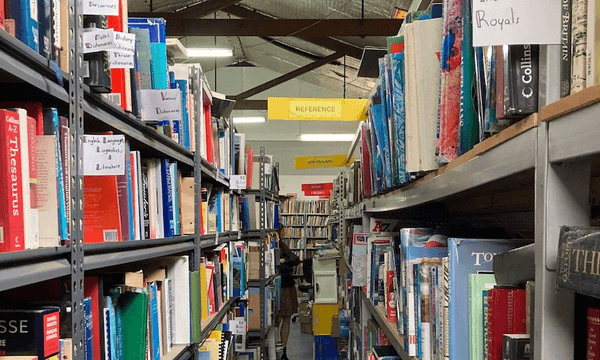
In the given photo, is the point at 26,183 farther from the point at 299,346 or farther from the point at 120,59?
the point at 299,346

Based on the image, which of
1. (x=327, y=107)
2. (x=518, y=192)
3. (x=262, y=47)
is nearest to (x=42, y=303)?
(x=518, y=192)

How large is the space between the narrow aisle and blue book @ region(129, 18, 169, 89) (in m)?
5.12

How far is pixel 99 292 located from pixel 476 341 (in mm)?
859

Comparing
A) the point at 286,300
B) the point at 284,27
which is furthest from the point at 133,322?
the point at 284,27

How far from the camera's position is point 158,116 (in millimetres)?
1633

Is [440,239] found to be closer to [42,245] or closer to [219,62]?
[42,245]

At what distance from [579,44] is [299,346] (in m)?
6.82

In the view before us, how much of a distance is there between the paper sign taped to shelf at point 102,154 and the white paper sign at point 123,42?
0.19 m

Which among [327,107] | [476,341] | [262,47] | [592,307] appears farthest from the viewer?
[262,47]

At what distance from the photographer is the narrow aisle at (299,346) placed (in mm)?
6506

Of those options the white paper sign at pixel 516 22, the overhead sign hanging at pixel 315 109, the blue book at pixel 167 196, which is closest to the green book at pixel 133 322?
the blue book at pixel 167 196

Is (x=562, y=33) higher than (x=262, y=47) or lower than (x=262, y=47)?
lower

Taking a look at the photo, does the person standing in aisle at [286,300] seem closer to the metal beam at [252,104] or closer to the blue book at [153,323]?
the blue book at [153,323]

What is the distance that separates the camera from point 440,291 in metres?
1.15
